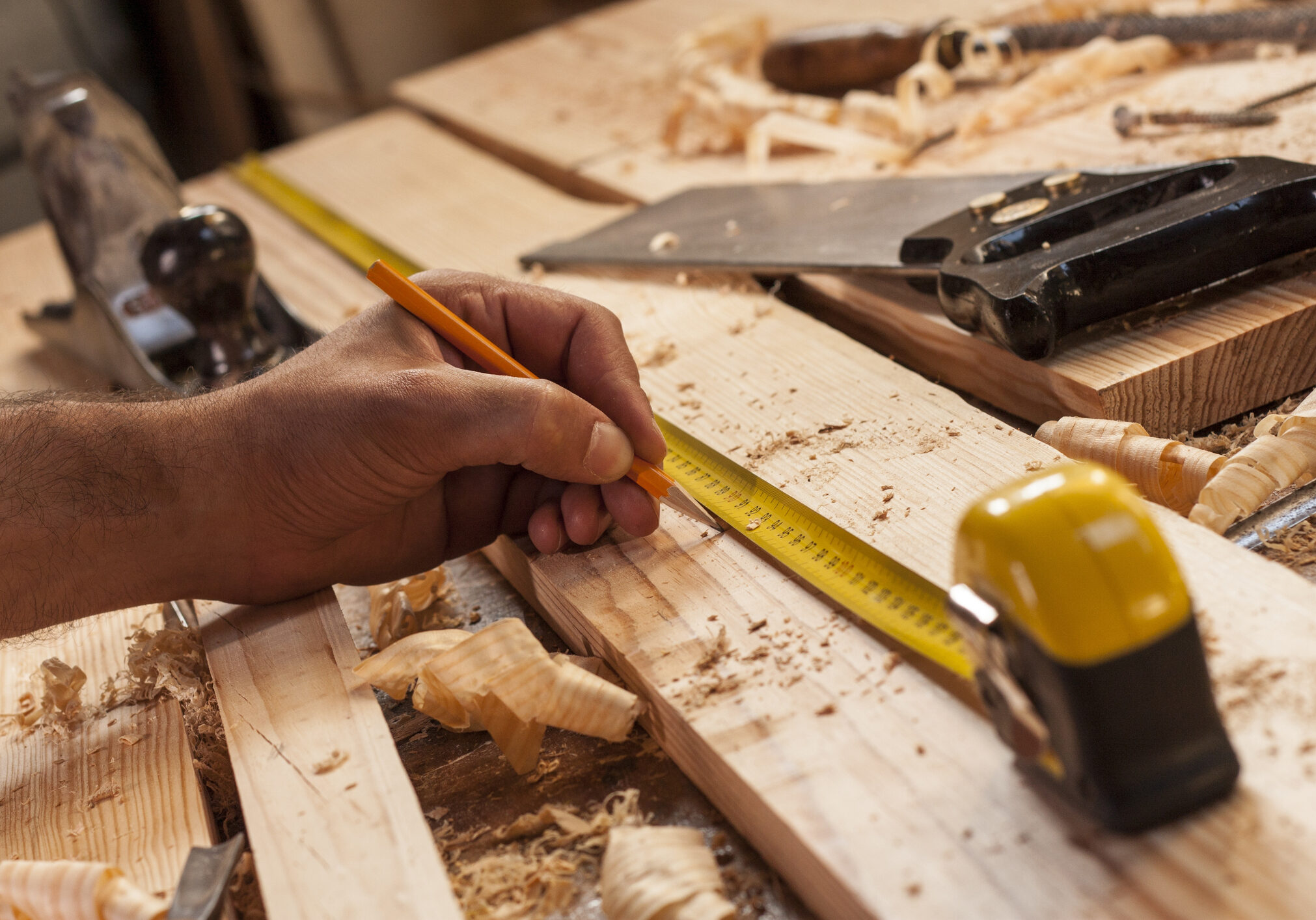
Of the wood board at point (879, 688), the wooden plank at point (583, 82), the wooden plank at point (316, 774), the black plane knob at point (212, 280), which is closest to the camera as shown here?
the wood board at point (879, 688)

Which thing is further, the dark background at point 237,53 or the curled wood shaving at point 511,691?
the dark background at point 237,53

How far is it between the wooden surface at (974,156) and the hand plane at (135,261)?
755mm

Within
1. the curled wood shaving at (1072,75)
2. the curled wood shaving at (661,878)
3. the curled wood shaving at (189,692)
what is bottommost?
the curled wood shaving at (661,878)

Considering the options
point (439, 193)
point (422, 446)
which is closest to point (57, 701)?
point (422, 446)

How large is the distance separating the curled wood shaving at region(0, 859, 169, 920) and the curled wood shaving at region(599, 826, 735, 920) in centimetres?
32

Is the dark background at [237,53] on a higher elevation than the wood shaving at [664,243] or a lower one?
higher

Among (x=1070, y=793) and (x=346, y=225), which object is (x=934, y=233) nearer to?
(x=1070, y=793)

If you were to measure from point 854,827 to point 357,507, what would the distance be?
58cm

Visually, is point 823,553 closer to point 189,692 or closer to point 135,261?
point 189,692

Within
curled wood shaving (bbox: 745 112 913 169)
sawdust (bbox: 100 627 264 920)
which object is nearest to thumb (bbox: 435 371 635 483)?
sawdust (bbox: 100 627 264 920)

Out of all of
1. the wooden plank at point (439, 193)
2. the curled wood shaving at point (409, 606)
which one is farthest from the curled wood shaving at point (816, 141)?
the curled wood shaving at point (409, 606)

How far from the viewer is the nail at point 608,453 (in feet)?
3.30

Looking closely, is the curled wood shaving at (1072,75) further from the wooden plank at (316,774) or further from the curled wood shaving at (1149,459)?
the wooden plank at (316,774)

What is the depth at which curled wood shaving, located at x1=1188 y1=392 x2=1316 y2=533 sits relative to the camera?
0.94 m
